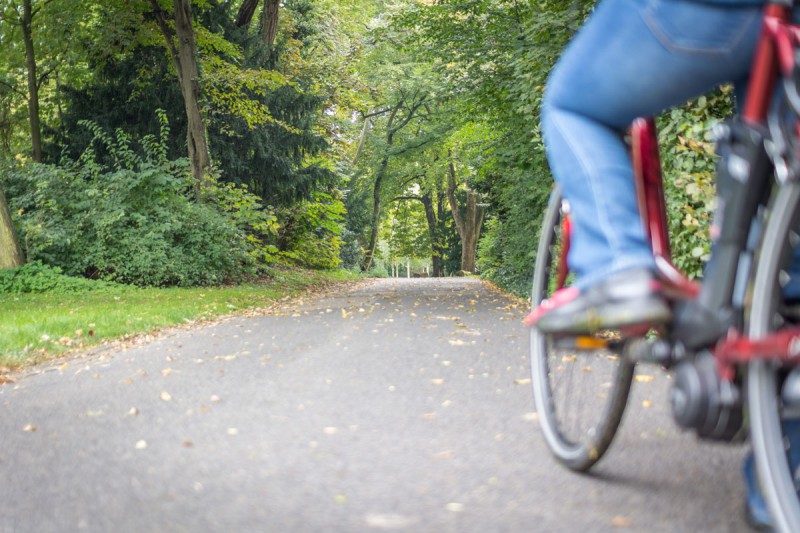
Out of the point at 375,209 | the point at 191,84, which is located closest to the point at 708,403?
the point at 191,84

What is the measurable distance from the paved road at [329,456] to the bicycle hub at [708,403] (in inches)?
23.5

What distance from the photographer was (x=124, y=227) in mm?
15711

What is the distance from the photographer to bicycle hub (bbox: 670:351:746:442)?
1.62 m

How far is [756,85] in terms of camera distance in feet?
5.33

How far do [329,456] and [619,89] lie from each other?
1899 mm

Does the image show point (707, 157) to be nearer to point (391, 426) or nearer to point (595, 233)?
point (391, 426)

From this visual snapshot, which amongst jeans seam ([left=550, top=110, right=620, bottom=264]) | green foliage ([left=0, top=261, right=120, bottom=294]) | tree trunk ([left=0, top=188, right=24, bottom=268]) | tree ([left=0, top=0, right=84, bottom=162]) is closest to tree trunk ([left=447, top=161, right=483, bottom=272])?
tree ([left=0, top=0, right=84, bottom=162])

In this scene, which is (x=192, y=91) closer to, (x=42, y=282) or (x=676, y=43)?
(x=42, y=282)

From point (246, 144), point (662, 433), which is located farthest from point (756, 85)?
point (246, 144)

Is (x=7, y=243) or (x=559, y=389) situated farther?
(x=7, y=243)

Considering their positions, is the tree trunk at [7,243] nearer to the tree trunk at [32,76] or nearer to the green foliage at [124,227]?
the green foliage at [124,227]

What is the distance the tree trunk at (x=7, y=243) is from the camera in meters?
14.8

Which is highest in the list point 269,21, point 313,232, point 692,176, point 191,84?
point 269,21

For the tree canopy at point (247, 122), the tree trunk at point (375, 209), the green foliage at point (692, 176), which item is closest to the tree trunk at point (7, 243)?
the tree canopy at point (247, 122)
